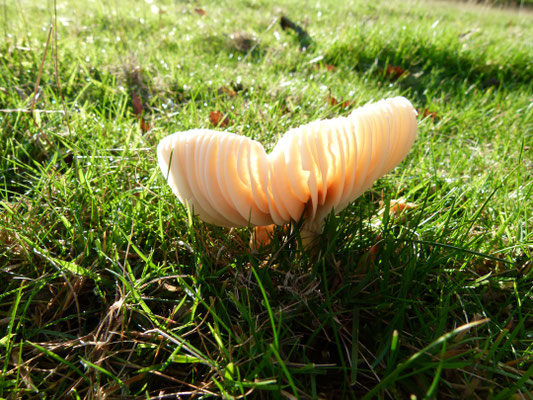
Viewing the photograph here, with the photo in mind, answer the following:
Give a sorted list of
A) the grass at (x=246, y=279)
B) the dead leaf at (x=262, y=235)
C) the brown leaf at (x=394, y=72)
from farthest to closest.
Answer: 1. the brown leaf at (x=394, y=72)
2. the dead leaf at (x=262, y=235)
3. the grass at (x=246, y=279)

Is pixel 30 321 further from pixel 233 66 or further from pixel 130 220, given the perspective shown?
pixel 233 66

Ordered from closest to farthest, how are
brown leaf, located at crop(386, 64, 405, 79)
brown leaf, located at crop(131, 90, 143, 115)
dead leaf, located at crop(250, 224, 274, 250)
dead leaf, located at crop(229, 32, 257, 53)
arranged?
dead leaf, located at crop(250, 224, 274, 250) < brown leaf, located at crop(131, 90, 143, 115) < brown leaf, located at crop(386, 64, 405, 79) < dead leaf, located at crop(229, 32, 257, 53)

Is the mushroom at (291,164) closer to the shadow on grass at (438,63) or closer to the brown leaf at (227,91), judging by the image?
the brown leaf at (227,91)

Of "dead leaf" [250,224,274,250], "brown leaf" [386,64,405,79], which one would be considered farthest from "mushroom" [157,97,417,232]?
"brown leaf" [386,64,405,79]

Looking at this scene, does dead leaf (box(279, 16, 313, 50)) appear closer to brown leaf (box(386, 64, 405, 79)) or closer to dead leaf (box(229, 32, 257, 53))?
dead leaf (box(229, 32, 257, 53))

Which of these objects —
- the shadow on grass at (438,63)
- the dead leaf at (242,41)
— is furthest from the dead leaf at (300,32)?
the dead leaf at (242,41)

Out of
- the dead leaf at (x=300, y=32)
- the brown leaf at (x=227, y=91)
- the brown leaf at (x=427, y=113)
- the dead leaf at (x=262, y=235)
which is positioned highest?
the dead leaf at (x=300, y=32)

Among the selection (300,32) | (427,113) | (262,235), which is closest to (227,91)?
(427,113)

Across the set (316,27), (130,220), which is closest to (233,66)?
(316,27)
